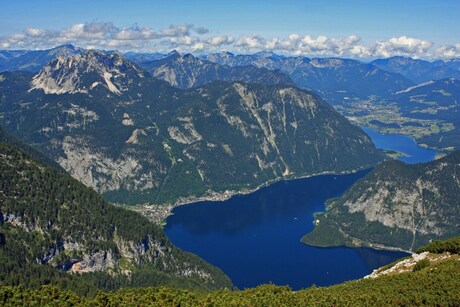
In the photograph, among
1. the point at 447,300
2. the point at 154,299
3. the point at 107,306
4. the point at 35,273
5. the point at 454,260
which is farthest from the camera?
the point at 35,273

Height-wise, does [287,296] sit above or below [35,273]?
above

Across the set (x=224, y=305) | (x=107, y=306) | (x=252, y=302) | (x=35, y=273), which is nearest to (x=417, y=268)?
(x=252, y=302)

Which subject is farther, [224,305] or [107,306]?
[107,306]

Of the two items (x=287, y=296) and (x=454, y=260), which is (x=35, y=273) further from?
(x=454, y=260)

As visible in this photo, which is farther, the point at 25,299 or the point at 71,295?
the point at 71,295

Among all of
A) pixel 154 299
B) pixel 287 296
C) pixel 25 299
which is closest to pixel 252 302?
pixel 287 296

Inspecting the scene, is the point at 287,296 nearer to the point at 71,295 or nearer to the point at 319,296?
the point at 319,296

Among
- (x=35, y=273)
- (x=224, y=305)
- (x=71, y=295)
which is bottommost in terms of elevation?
(x=35, y=273)

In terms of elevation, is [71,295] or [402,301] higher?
[402,301]

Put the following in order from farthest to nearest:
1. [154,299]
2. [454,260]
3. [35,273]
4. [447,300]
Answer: [35,273]
[454,260]
[154,299]
[447,300]
